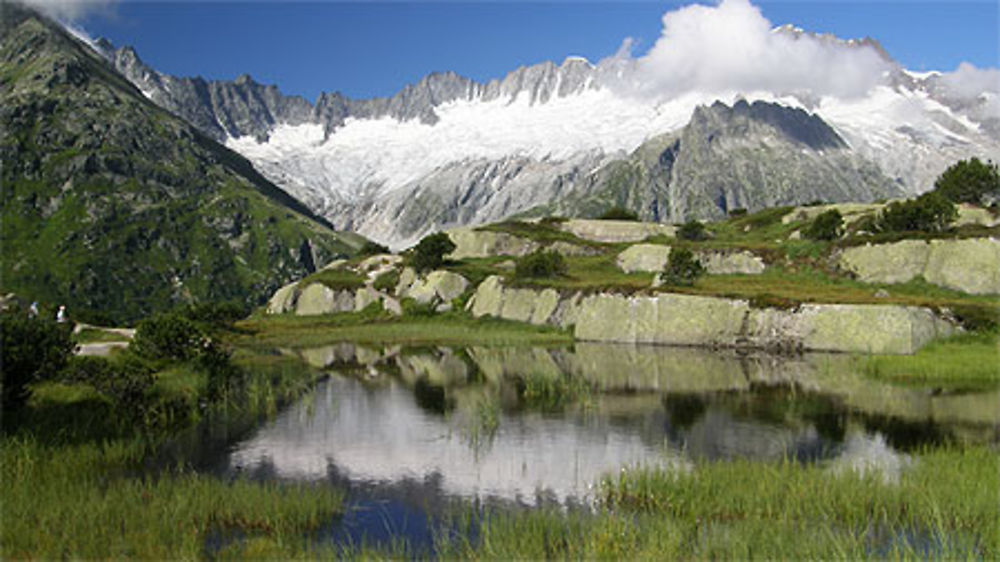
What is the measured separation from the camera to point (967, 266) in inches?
3076

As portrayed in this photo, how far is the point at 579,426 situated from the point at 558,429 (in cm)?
132

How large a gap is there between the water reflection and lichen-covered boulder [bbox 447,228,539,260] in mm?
83534

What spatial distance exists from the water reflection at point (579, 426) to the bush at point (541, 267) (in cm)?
4832

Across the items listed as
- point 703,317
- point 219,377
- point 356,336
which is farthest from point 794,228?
point 219,377

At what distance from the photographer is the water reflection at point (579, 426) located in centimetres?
2719

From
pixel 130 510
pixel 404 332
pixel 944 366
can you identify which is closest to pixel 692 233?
pixel 404 332

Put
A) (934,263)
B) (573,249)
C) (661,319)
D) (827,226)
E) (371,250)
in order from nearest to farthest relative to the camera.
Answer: (661,319) < (934,263) < (827,226) < (573,249) < (371,250)

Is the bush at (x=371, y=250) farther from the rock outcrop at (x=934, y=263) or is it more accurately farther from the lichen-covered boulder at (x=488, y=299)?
the rock outcrop at (x=934, y=263)

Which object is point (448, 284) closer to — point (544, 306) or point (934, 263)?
point (544, 306)

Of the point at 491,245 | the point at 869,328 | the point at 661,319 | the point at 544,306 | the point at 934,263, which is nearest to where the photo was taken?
the point at 869,328

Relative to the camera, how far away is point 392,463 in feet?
96.7

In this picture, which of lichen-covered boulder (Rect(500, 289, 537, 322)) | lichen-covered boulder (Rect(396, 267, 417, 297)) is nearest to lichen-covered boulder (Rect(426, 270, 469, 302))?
lichen-covered boulder (Rect(396, 267, 417, 297))

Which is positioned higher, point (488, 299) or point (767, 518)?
point (488, 299)

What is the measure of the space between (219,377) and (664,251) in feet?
262
